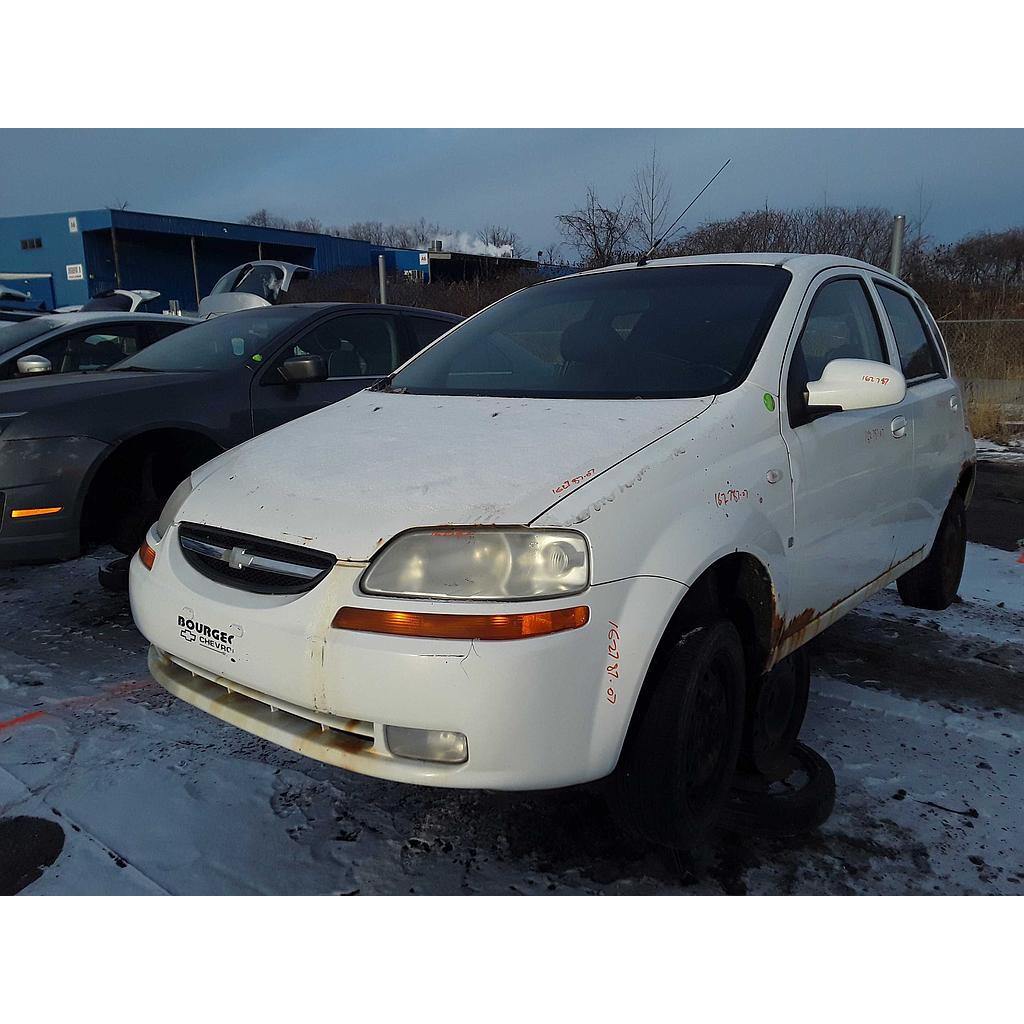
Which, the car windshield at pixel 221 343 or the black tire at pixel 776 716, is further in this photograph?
the car windshield at pixel 221 343

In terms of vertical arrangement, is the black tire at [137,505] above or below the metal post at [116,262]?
below

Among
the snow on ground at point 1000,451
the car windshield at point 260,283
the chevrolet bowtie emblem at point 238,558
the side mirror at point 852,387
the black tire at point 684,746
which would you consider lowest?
the snow on ground at point 1000,451

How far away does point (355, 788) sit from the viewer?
2.48 metres

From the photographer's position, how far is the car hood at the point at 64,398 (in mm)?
3578

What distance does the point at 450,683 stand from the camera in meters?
1.68

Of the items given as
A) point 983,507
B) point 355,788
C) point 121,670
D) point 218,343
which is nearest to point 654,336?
point 355,788

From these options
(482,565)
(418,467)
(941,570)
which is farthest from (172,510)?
(941,570)

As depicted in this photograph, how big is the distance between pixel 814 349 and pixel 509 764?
1.80m

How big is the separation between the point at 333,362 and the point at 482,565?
11.1ft

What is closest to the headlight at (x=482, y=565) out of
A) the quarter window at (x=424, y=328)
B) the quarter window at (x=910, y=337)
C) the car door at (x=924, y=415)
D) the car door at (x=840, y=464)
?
the car door at (x=840, y=464)

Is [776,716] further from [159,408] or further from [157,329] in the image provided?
[157,329]

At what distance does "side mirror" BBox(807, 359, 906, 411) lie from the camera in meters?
2.44

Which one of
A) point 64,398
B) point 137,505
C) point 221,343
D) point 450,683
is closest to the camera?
point 450,683

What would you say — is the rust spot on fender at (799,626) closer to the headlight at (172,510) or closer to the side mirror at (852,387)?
the side mirror at (852,387)
